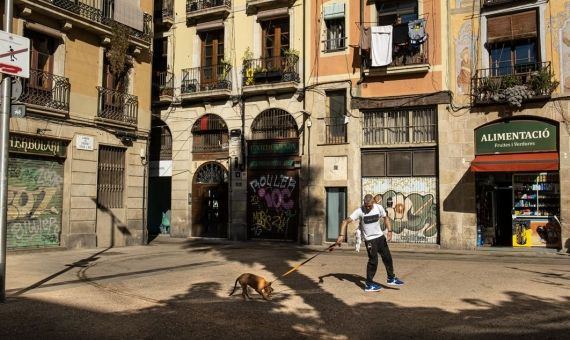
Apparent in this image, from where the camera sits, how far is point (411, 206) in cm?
1902

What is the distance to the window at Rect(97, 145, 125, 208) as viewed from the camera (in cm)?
1809

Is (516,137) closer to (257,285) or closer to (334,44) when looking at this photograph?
(334,44)

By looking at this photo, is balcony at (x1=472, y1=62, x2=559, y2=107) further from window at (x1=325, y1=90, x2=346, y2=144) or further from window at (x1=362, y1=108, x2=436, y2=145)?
window at (x1=325, y1=90, x2=346, y2=144)

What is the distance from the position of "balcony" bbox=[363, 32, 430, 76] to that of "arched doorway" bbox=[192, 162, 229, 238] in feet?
25.8

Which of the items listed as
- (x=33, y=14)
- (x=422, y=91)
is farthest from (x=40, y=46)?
(x=422, y=91)

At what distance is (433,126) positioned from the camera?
62.3ft

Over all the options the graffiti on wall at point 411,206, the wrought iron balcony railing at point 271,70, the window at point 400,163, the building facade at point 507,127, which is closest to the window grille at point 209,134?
the wrought iron balcony railing at point 271,70

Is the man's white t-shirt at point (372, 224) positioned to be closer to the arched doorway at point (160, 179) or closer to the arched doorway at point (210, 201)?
the arched doorway at point (210, 201)

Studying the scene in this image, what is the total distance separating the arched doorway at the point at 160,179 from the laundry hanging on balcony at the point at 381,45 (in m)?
10.6

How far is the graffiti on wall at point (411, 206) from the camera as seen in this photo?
18.7 meters

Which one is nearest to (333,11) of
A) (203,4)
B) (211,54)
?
(211,54)

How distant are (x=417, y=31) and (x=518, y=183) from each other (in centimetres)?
658

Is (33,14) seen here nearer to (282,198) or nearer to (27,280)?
(27,280)

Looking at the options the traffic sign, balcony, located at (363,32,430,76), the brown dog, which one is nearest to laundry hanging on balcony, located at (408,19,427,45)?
balcony, located at (363,32,430,76)
